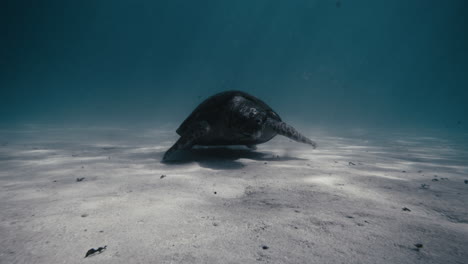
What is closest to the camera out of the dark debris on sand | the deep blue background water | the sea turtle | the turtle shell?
the dark debris on sand

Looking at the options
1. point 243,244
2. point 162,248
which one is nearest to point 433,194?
point 243,244

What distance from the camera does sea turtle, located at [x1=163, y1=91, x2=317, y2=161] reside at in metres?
5.09

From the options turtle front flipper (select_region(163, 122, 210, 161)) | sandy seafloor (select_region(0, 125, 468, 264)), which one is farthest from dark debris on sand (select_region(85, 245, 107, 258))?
turtle front flipper (select_region(163, 122, 210, 161))

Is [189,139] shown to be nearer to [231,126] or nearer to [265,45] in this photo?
[231,126]

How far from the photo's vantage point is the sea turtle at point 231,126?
5.09 m

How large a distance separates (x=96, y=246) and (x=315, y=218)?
208cm

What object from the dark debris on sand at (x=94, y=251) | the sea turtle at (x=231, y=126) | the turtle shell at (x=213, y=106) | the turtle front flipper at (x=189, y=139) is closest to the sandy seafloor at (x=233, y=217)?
the dark debris on sand at (x=94, y=251)

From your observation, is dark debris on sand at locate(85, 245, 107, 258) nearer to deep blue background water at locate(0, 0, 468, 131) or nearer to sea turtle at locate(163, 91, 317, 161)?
sea turtle at locate(163, 91, 317, 161)

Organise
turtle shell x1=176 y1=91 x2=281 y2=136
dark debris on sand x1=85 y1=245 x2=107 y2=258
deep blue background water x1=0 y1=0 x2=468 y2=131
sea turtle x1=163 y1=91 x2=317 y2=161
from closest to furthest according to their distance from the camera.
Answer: dark debris on sand x1=85 y1=245 x2=107 y2=258 → sea turtle x1=163 y1=91 x2=317 y2=161 → turtle shell x1=176 y1=91 x2=281 y2=136 → deep blue background water x1=0 y1=0 x2=468 y2=131

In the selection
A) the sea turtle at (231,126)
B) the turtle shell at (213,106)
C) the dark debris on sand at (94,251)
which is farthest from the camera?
the turtle shell at (213,106)

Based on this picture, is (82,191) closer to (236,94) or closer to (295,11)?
(236,94)

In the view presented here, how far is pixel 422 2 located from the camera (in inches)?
3088

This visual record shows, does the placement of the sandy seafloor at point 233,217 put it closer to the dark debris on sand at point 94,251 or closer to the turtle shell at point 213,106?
the dark debris on sand at point 94,251

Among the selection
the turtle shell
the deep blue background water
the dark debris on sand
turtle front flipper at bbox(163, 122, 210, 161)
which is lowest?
the dark debris on sand
